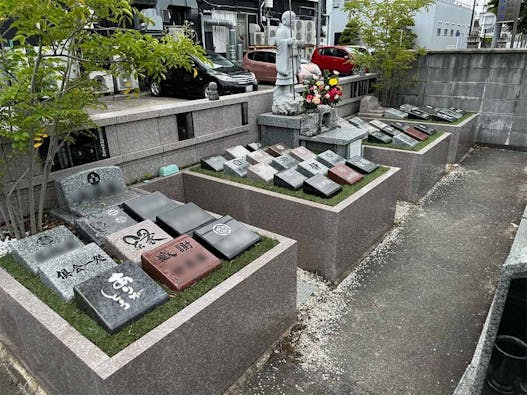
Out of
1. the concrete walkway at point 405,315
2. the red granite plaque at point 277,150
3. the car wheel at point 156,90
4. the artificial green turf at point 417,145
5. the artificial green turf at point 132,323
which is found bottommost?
the concrete walkway at point 405,315

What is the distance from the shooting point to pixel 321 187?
4.91 metres

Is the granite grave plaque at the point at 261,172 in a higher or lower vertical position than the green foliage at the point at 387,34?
lower

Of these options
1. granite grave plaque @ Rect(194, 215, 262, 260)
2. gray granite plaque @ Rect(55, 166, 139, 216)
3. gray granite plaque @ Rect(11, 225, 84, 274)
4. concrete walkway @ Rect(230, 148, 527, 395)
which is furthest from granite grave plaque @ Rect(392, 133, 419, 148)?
gray granite plaque @ Rect(11, 225, 84, 274)

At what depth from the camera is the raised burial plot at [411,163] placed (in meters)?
6.88

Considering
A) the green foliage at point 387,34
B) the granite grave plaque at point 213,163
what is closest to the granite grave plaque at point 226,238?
the granite grave plaque at point 213,163

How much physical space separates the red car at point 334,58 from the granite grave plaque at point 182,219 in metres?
14.2

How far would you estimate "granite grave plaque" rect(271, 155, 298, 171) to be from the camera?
5.87 metres

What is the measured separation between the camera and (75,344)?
Result: 2.48m

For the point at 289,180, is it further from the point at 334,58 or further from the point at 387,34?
the point at 334,58

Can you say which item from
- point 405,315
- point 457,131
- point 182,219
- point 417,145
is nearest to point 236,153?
point 182,219

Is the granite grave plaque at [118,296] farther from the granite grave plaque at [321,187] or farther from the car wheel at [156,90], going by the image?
the car wheel at [156,90]

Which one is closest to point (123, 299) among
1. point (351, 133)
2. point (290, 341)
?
point (290, 341)

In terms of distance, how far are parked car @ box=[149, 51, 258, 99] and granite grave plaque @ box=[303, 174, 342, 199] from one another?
6282 millimetres

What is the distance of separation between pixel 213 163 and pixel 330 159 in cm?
190
